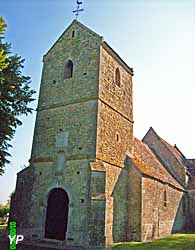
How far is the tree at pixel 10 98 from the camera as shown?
13406 millimetres

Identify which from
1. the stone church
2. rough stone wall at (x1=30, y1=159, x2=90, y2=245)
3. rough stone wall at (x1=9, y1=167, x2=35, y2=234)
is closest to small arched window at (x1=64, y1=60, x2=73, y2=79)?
the stone church

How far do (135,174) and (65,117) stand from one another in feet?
19.2

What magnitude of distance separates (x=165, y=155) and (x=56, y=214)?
1580 cm

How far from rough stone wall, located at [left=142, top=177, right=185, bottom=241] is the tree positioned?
8.70 m

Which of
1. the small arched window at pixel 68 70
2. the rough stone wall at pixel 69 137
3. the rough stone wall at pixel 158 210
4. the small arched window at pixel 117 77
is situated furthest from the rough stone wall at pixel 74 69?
the rough stone wall at pixel 158 210

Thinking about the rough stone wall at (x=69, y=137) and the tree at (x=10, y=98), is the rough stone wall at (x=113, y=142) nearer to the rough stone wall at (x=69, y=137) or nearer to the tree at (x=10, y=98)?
the rough stone wall at (x=69, y=137)

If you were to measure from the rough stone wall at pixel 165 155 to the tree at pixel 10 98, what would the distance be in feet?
55.1

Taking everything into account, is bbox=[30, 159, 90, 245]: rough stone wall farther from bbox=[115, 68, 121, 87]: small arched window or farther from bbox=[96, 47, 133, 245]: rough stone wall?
bbox=[115, 68, 121, 87]: small arched window

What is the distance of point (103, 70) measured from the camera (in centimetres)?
1656

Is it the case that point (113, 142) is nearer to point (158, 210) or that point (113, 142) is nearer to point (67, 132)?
point (67, 132)

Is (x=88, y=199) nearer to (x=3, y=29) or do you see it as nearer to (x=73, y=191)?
(x=73, y=191)

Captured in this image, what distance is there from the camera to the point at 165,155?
27.4 metres

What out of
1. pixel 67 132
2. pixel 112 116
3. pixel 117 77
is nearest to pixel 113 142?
pixel 112 116

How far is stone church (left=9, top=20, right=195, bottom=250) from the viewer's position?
44.7ft
